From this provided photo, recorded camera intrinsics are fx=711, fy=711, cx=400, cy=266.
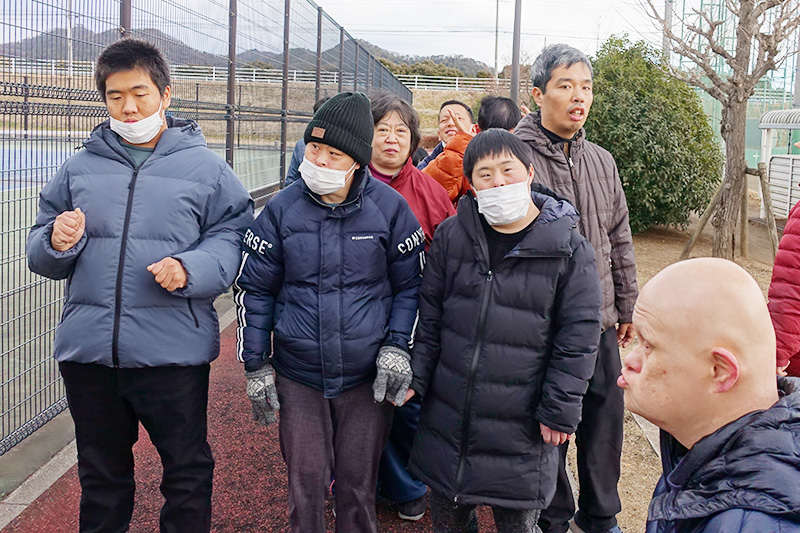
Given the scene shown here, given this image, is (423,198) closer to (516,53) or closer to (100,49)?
(100,49)

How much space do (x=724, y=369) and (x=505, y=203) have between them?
4.77 feet

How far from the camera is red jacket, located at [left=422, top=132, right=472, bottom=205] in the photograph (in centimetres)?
414

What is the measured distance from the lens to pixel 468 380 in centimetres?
272

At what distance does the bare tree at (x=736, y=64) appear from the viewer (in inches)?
333

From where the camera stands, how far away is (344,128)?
2887 mm

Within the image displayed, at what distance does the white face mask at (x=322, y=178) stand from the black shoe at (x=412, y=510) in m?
1.66

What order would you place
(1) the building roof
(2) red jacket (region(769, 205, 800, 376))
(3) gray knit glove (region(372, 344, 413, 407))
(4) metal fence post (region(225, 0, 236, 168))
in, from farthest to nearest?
(1) the building roof → (4) metal fence post (region(225, 0, 236, 168)) → (2) red jacket (region(769, 205, 800, 376)) → (3) gray knit glove (region(372, 344, 413, 407))

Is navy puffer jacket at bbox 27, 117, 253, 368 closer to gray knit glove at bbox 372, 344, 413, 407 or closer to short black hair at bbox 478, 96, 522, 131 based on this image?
gray knit glove at bbox 372, 344, 413, 407

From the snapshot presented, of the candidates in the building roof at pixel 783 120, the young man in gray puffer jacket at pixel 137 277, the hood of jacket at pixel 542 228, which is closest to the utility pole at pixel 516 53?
the building roof at pixel 783 120

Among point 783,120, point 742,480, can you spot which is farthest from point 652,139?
point 742,480

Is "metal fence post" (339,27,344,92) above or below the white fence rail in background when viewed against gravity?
above

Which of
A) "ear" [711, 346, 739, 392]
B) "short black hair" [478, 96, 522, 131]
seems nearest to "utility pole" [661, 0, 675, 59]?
"short black hair" [478, 96, 522, 131]

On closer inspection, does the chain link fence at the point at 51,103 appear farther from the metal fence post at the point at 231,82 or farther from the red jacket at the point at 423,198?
the red jacket at the point at 423,198

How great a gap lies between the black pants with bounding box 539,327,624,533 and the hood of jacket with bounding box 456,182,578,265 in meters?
0.78
